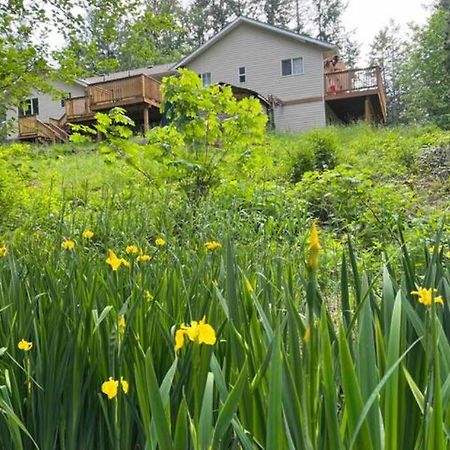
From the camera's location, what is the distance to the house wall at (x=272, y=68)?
21.0 meters

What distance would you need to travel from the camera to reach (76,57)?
15.8 ft

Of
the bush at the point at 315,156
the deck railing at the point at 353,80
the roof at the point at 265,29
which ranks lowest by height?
the bush at the point at 315,156

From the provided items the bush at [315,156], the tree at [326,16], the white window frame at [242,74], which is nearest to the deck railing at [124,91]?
the white window frame at [242,74]

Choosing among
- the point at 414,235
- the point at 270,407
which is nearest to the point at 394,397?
the point at 270,407

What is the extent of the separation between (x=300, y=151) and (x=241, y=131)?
3.51 m

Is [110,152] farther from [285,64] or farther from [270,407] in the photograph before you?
[285,64]

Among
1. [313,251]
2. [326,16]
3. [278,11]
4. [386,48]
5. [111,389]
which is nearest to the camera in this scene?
[313,251]

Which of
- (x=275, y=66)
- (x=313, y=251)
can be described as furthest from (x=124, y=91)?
(x=313, y=251)

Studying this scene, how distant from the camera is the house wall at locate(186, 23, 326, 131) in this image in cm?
2098

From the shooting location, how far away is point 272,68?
2178 cm

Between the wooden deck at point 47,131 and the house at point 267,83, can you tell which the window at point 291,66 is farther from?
the wooden deck at point 47,131

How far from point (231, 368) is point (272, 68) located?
2216 cm

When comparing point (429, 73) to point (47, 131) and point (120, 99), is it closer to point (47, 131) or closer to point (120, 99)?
point (120, 99)

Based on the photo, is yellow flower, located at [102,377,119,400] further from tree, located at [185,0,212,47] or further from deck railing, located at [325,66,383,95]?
tree, located at [185,0,212,47]
